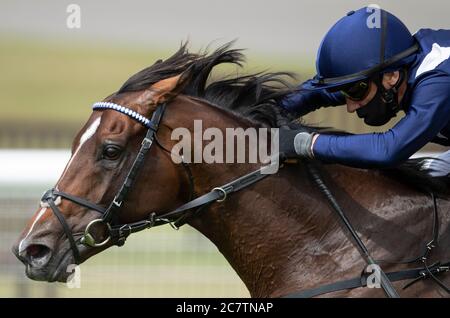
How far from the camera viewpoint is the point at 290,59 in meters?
27.7

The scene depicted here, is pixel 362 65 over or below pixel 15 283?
over

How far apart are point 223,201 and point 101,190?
1.78ft

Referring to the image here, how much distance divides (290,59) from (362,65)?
80.5ft

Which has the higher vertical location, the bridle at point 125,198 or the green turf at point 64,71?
the bridle at point 125,198

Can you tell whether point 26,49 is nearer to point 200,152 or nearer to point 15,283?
point 15,283

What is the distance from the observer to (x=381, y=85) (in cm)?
351

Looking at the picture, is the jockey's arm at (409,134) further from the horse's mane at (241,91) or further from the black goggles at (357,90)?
the horse's mane at (241,91)

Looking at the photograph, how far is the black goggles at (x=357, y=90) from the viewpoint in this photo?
3498mm

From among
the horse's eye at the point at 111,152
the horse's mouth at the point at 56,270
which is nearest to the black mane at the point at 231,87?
the horse's eye at the point at 111,152

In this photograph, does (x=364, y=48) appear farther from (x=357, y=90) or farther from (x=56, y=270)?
(x=56, y=270)

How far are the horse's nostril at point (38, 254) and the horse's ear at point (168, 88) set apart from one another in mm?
791

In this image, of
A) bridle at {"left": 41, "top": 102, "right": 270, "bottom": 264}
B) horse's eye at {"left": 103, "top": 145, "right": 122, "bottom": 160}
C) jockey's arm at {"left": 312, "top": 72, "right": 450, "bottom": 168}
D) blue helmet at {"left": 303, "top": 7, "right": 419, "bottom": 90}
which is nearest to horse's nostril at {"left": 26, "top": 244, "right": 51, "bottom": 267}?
bridle at {"left": 41, "top": 102, "right": 270, "bottom": 264}

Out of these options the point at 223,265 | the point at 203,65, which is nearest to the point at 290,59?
the point at 223,265

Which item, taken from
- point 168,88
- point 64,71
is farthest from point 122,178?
point 64,71
